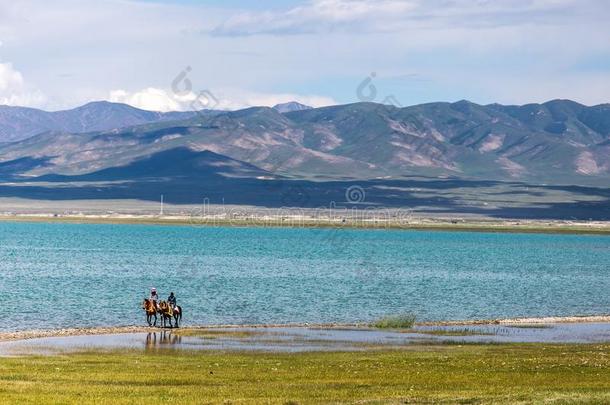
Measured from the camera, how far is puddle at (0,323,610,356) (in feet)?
152

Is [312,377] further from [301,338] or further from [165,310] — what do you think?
[165,310]

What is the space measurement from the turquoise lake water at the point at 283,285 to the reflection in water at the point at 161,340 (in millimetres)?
7497

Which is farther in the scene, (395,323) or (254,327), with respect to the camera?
(395,323)

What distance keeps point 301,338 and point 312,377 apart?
658 inches

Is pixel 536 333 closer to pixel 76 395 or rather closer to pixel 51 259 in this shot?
pixel 76 395

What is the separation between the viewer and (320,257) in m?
150

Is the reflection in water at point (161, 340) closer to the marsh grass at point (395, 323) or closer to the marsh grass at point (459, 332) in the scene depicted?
the marsh grass at point (395, 323)

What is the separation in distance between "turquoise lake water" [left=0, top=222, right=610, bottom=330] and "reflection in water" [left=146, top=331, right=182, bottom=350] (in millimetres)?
7497

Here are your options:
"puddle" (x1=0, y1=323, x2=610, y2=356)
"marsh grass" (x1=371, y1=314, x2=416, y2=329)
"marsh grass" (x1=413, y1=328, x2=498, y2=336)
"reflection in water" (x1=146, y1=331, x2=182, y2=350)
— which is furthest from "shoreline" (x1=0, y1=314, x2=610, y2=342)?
"marsh grass" (x1=413, y1=328, x2=498, y2=336)

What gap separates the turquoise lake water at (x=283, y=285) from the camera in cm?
6731

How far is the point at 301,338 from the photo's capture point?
51.6 m

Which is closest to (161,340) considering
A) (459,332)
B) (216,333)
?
(216,333)

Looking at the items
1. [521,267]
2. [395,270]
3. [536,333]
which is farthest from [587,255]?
[536,333]

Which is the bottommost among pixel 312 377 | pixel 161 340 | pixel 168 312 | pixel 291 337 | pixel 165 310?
pixel 291 337
